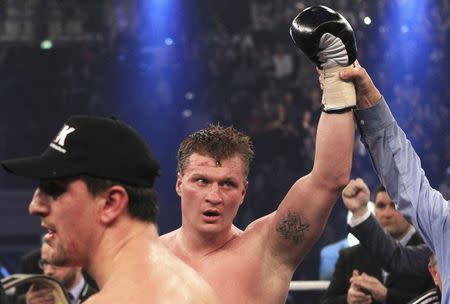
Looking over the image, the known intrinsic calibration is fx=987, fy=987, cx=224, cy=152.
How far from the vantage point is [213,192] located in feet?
9.36

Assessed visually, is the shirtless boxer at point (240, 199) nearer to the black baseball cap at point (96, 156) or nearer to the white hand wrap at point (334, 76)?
the white hand wrap at point (334, 76)

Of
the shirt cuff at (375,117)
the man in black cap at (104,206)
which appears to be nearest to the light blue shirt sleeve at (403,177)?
the shirt cuff at (375,117)

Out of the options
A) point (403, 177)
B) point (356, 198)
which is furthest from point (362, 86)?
point (356, 198)

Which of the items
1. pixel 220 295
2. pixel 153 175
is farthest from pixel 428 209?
pixel 153 175

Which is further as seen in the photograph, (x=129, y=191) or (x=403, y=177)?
(x=403, y=177)

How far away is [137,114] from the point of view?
8727 mm

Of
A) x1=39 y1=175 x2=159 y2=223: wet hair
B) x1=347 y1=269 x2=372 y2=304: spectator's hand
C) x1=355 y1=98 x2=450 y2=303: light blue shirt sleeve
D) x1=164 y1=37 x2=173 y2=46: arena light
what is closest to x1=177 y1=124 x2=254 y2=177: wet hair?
x1=355 y1=98 x2=450 y2=303: light blue shirt sleeve

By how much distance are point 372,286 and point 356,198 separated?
367 mm

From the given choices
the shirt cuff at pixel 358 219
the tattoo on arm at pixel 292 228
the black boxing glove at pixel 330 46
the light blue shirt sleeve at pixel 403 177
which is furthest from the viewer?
the shirt cuff at pixel 358 219

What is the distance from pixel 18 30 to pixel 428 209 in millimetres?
6921

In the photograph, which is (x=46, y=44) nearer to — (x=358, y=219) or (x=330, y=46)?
(x=358, y=219)

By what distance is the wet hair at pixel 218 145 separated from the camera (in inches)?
114

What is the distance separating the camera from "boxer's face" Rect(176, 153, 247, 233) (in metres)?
2.86

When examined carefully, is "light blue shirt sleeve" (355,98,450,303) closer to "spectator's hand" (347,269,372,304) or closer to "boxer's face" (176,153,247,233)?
"boxer's face" (176,153,247,233)
